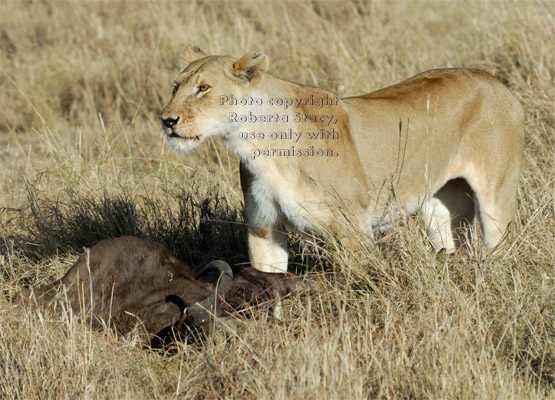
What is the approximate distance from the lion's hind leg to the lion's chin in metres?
1.62

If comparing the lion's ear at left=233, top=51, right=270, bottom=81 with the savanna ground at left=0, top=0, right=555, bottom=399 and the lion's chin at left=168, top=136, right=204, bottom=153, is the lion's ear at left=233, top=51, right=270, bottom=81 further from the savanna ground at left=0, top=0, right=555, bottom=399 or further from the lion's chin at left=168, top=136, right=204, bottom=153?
the savanna ground at left=0, top=0, right=555, bottom=399

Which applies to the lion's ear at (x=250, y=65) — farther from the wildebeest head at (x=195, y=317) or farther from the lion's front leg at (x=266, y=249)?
the wildebeest head at (x=195, y=317)

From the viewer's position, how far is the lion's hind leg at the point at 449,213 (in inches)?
218

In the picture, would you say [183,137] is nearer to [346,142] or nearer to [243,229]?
[346,142]

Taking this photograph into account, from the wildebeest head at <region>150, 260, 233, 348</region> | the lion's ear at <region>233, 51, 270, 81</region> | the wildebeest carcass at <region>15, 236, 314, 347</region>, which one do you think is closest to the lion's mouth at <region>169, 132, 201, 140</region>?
the lion's ear at <region>233, 51, 270, 81</region>

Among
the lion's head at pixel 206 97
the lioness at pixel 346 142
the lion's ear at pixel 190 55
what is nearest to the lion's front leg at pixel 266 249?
the lioness at pixel 346 142

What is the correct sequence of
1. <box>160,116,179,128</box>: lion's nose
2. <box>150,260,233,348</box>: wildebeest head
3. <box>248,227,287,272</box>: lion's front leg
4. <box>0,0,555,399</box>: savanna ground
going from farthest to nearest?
<box>248,227,287,272</box>: lion's front leg < <box>160,116,179,128</box>: lion's nose < <box>150,260,233,348</box>: wildebeest head < <box>0,0,555,399</box>: savanna ground

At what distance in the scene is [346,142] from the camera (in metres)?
4.72

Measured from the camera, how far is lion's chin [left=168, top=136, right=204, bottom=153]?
4.47 m

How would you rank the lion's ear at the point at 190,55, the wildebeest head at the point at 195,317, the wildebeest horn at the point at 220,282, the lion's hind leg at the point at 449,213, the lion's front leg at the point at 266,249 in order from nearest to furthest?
the wildebeest head at the point at 195,317, the wildebeest horn at the point at 220,282, the lion's front leg at the point at 266,249, the lion's ear at the point at 190,55, the lion's hind leg at the point at 449,213

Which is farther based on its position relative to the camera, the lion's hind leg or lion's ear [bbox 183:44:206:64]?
the lion's hind leg

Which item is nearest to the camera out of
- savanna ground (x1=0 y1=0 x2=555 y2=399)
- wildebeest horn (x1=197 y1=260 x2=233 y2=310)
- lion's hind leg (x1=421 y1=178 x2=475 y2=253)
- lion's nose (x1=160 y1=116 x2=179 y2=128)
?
savanna ground (x1=0 y1=0 x2=555 y2=399)

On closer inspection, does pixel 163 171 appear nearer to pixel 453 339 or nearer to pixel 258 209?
pixel 258 209

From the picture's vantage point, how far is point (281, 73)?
8.55m
